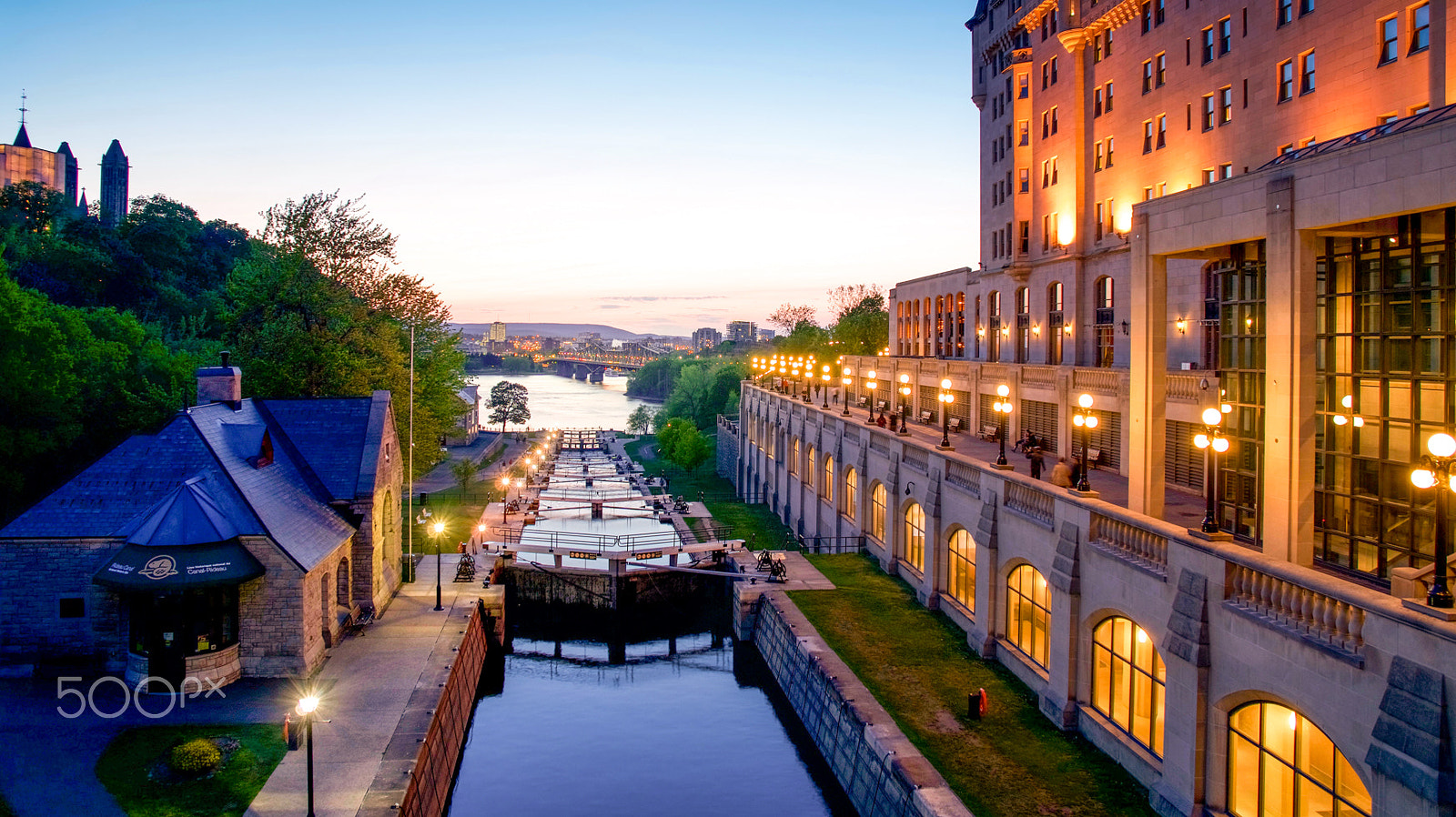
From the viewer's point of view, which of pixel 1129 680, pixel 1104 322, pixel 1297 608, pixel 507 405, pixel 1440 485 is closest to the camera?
pixel 1440 485

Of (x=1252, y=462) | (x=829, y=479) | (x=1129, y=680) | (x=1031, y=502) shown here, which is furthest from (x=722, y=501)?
(x=1129, y=680)

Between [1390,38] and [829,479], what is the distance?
2902cm

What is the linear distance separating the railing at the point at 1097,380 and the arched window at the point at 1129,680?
40.2 feet

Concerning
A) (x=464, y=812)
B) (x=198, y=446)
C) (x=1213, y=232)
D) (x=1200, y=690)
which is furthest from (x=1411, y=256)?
(x=198, y=446)

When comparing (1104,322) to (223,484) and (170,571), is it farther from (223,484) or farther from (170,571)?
(170,571)

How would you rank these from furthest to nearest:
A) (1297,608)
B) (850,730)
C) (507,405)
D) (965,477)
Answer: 1. (507,405)
2. (965,477)
3. (850,730)
4. (1297,608)

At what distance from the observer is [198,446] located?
83.8 ft

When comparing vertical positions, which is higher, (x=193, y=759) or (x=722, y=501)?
(x=193, y=759)

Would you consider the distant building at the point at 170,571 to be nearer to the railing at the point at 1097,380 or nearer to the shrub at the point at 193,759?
the shrub at the point at 193,759

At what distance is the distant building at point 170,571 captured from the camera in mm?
22922

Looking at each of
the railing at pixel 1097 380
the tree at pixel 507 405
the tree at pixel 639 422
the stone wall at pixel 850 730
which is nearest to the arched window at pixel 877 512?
the stone wall at pixel 850 730

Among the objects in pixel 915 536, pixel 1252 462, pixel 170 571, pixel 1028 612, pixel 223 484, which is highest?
pixel 1252 462

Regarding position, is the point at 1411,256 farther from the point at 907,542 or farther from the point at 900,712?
the point at 907,542

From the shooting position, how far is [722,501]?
2798 inches
